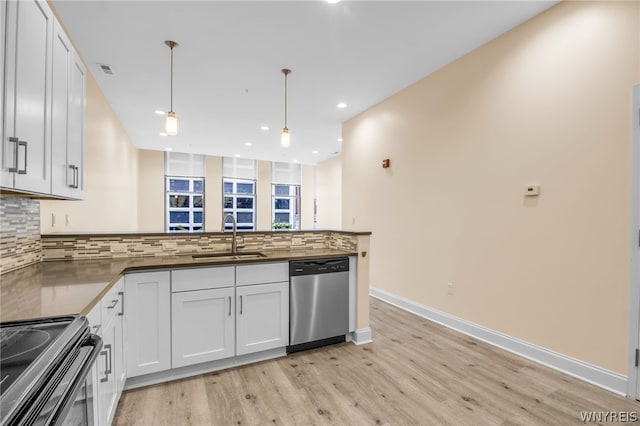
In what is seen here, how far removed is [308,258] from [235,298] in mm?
701

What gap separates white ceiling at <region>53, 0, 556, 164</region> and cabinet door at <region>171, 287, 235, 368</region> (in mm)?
2326

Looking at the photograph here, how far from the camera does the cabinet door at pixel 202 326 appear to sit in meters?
2.16

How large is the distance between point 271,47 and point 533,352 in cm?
377

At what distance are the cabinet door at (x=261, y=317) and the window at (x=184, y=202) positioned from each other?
674cm

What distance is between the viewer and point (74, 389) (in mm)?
849

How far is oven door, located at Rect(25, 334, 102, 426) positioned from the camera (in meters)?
0.71

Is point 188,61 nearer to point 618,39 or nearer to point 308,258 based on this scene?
point 308,258

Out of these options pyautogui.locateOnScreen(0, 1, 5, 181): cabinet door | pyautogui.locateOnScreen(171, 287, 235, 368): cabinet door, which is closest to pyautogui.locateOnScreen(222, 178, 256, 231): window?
pyautogui.locateOnScreen(171, 287, 235, 368): cabinet door

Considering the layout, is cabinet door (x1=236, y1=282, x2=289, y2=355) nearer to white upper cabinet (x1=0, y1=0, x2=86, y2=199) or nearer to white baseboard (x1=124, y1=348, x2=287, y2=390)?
white baseboard (x1=124, y1=348, x2=287, y2=390)

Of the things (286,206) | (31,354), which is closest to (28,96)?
(31,354)

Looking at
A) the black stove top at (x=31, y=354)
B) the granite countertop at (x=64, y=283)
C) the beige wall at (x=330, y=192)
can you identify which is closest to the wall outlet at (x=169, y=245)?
the granite countertop at (x=64, y=283)

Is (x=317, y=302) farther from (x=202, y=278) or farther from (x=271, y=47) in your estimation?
(x=271, y=47)

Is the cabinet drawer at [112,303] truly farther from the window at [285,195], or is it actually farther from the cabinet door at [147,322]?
the window at [285,195]

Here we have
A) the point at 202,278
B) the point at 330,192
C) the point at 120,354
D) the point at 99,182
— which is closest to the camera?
the point at 120,354
